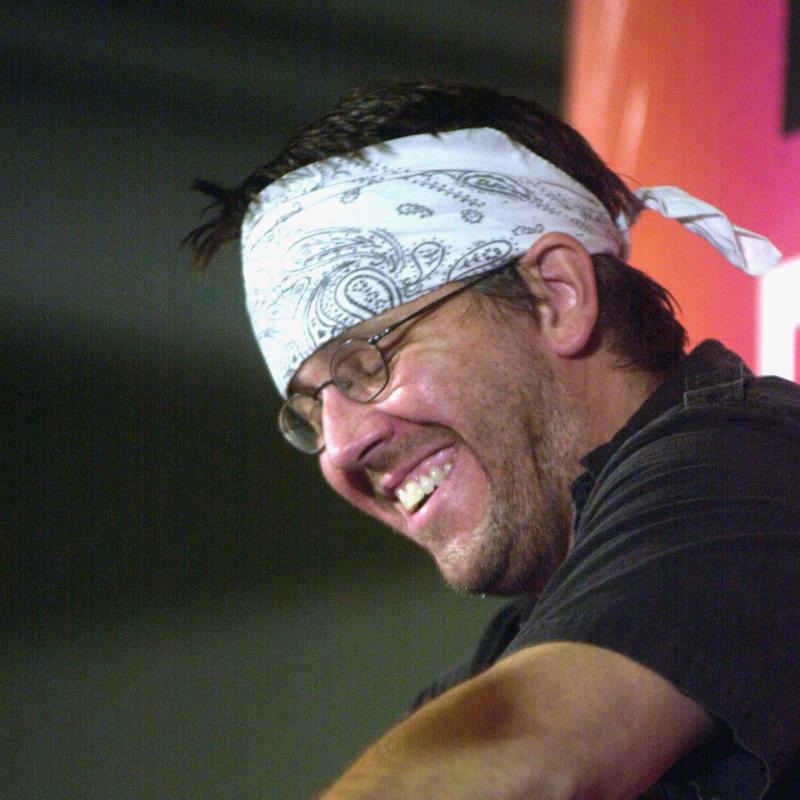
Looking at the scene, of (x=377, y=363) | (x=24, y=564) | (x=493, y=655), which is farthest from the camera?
(x=24, y=564)

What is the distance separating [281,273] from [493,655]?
44 cm

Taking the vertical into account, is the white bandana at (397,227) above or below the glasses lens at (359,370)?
above

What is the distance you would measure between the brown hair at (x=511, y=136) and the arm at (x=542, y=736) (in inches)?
21.1

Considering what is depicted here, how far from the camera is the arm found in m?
0.52

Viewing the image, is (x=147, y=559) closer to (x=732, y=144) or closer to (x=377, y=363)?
(x=377, y=363)

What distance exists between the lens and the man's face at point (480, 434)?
1023 millimetres

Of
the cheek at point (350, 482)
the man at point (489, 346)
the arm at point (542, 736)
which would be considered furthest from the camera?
the cheek at point (350, 482)

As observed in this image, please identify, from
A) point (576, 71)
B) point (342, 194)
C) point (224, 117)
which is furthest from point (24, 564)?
point (576, 71)

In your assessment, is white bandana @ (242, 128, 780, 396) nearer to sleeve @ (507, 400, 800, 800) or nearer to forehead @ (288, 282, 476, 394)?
forehead @ (288, 282, 476, 394)

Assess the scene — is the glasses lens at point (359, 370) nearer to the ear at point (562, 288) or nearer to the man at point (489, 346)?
the man at point (489, 346)

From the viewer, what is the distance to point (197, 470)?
162cm

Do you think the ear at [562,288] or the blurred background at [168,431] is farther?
the blurred background at [168,431]

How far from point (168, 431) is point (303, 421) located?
475 millimetres

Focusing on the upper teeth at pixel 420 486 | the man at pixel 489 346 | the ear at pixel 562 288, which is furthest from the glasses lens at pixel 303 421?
the ear at pixel 562 288
